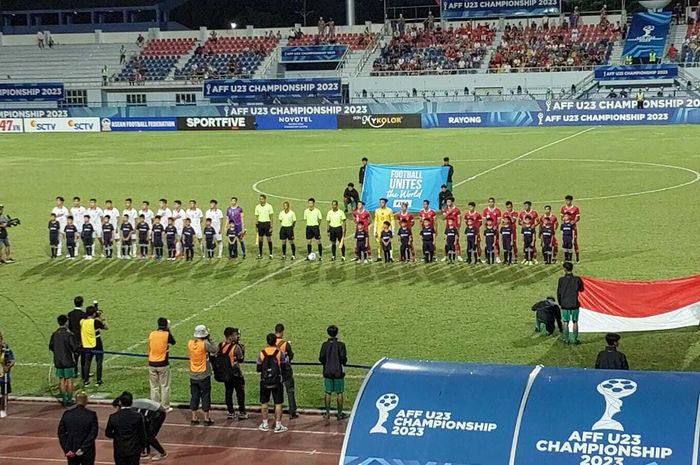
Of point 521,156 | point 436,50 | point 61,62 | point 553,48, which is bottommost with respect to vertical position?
point 521,156

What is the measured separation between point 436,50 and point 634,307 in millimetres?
54985

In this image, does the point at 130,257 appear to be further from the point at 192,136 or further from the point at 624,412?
the point at 192,136

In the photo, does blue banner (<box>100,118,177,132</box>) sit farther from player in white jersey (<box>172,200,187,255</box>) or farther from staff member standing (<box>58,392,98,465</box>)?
staff member standing (<box>58,392,98,465</box>)

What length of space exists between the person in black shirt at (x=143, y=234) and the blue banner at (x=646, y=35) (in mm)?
45884

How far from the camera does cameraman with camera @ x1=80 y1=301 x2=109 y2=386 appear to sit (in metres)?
14.2

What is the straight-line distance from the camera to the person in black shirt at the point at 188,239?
22.7m

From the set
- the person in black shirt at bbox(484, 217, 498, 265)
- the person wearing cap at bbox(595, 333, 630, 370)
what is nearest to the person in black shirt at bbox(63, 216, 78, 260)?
the person in black shirt at bbox(484, 217, 498, 265)

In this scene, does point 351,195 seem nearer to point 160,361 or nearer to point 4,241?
point 4,241

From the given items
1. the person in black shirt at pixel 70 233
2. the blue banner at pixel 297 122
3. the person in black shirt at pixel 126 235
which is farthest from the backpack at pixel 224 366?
the blue banner at pixel 297 122

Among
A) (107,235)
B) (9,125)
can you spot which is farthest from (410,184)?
(9,125)

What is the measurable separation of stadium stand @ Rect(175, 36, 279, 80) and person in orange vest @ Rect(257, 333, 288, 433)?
5988cm

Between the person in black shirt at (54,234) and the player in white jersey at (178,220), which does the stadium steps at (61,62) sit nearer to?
the person in black shirt at (54,234)

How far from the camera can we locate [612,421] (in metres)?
6.60

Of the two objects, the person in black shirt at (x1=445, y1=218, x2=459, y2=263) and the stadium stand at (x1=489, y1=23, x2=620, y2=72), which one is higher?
the stadium stand at (x1=489, y1=23, x2=620, y2=72)
